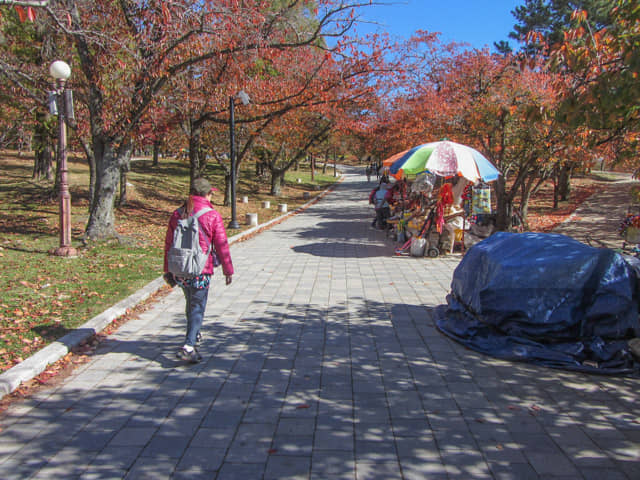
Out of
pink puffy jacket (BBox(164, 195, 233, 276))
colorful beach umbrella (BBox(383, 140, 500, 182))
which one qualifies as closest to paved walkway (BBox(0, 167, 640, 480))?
pink puffy jacket (BBox(164, 195, 233, 276))

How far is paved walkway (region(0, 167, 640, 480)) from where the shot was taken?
3096mm

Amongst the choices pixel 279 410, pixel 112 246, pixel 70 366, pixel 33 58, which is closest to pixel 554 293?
pixel 279 410

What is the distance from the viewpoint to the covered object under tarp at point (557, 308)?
4.72 meters

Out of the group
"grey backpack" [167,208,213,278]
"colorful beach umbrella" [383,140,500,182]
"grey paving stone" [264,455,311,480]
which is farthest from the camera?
"colorful beach umbrella" [383,140,500,182]

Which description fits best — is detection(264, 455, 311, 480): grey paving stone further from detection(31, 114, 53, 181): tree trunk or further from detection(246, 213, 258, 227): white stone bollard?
detection(31, 114, 53, 181): tree trunk

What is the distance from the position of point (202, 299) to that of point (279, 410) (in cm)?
145

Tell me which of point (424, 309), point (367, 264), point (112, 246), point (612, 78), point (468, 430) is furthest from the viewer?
point (112, 246)

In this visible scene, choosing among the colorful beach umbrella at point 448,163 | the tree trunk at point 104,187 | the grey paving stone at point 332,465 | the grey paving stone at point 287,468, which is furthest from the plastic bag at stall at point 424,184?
the grey paving stone at point 287,468

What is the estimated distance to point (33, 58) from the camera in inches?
571

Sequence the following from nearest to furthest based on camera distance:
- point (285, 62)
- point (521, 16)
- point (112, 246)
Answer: point (112, 246), point (285, 62), point (521, 16)

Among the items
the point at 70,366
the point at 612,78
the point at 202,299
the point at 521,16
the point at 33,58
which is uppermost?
the point at 521,16

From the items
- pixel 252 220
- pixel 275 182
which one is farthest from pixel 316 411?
pixel 275 182

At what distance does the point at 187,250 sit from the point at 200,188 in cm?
63

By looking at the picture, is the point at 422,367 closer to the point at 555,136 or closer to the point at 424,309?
the point at 424,309
